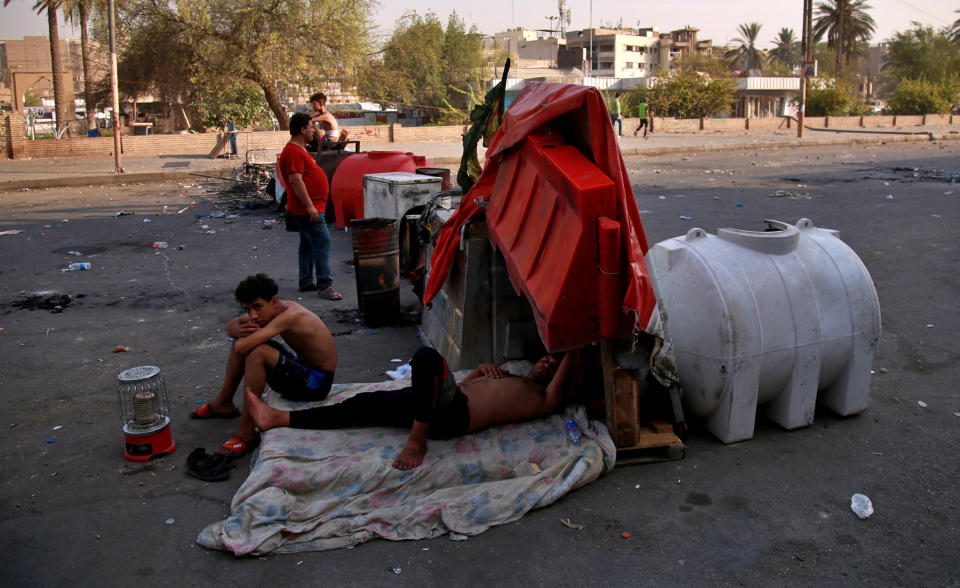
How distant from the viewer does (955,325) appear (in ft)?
19.7

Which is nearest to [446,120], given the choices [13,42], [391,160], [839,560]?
[391,160]

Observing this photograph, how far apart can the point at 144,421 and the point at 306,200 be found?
3716 mm

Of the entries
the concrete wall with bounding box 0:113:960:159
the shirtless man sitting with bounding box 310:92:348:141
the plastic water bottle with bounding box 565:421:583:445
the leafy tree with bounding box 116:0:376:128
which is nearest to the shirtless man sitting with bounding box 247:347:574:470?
the plastic water bottle with bounding box 565:421:583:445

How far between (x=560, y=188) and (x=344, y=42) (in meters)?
27.0

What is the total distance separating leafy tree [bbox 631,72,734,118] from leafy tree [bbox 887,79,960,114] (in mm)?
16193

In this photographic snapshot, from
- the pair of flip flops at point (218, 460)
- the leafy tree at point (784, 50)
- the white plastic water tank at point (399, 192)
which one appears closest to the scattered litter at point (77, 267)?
the white plastic water tank at point (399, 192)

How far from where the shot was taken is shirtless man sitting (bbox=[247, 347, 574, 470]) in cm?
369

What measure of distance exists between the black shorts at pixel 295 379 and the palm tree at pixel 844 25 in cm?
7367

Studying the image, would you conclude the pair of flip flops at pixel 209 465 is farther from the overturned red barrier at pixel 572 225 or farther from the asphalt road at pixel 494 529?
the overturned red barrier at pixel 572 225

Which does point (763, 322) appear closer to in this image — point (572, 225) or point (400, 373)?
point (572, 225)

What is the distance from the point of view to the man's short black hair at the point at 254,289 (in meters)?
4.08

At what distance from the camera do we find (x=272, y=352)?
163 inches

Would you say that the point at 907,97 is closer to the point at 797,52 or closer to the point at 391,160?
the point at 391,160

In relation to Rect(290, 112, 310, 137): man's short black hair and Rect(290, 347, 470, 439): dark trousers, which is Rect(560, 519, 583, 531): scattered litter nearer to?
Rect(290, 347, 470, 439): dark trousers
